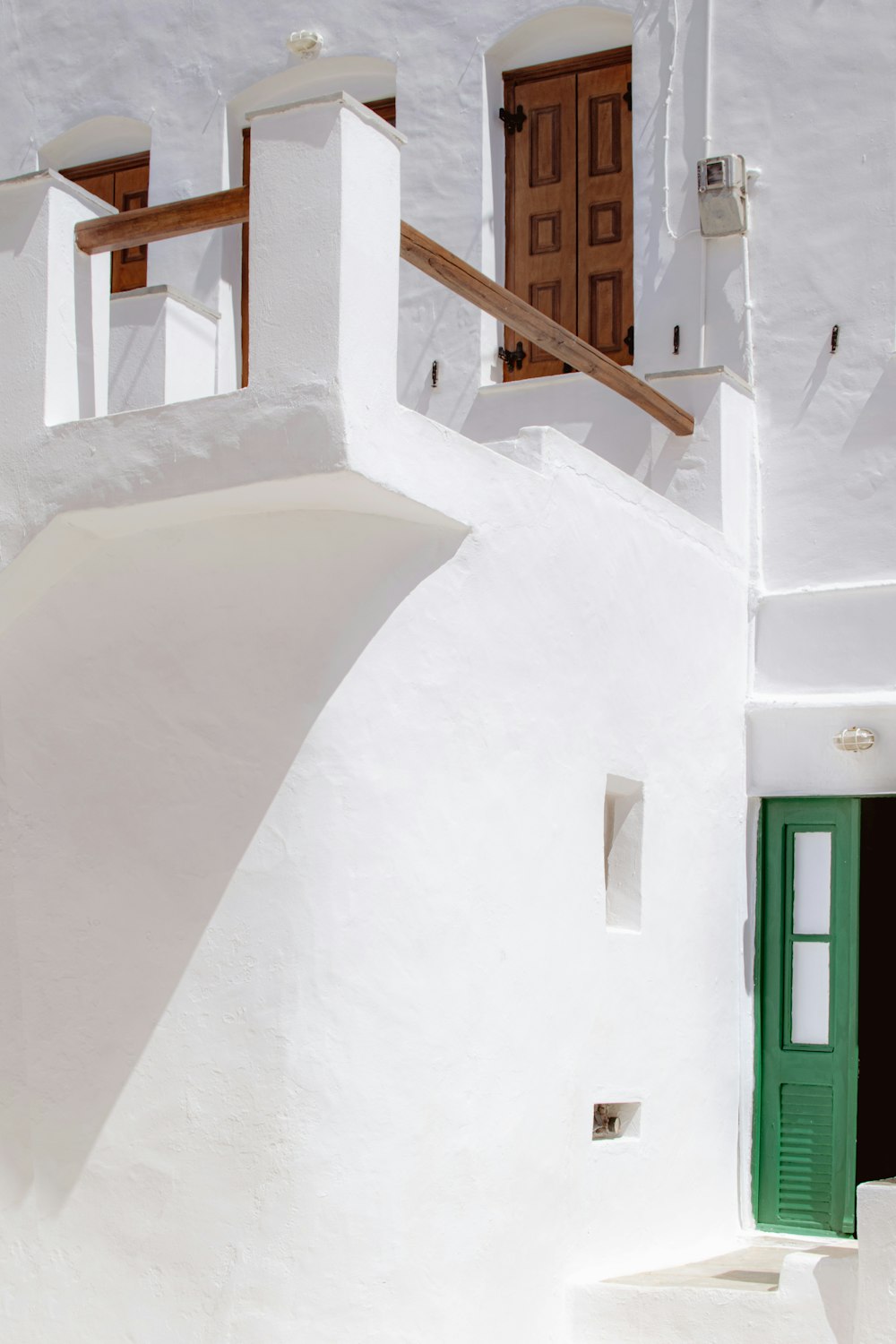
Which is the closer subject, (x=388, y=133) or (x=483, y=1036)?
(x=388, y=133)

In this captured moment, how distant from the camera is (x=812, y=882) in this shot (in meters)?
8.41

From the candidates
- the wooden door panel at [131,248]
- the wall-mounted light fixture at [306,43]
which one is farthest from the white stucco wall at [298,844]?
the wooden door panel at [131,248]

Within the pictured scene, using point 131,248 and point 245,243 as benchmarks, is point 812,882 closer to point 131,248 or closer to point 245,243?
point 245,243

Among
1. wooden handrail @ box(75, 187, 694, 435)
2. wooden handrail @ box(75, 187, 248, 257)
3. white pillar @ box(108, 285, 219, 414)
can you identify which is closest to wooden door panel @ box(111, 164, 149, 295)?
white pillar @ box(108, 285, 219, 414)

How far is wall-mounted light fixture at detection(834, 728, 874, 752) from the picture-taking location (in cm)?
816

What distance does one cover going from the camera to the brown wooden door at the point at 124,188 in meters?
10.5

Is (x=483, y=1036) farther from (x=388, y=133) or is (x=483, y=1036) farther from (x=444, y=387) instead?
(x=444, y=387)

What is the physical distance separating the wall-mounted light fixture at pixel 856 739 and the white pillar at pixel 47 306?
3.82 meters

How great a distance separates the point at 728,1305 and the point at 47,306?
15.1 ft

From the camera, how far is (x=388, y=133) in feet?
19.8

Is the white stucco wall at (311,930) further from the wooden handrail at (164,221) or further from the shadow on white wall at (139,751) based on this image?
the wooden handrail at (164,221)

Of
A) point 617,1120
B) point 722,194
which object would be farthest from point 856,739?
point 722,194

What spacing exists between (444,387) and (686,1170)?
421 centimetres

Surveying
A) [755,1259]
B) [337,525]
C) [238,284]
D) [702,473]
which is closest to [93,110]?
[238,284]
